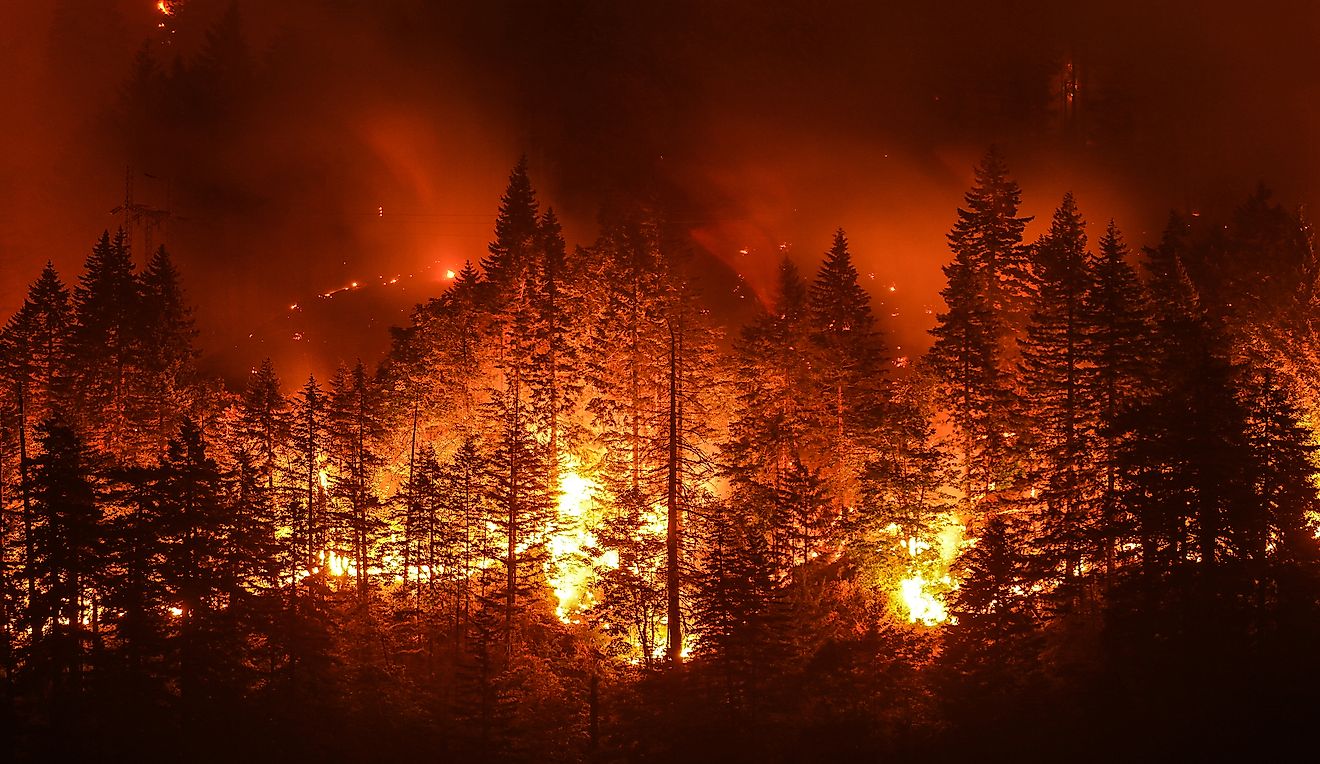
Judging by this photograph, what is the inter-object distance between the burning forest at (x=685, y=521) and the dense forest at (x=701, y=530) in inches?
6.5

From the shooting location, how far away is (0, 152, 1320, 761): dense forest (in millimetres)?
34438

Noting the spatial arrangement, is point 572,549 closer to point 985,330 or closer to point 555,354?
point 555,354

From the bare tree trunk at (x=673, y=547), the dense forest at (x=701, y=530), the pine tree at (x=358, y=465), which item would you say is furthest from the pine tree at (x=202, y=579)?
the bare tree trunk at (x=673, y=547)

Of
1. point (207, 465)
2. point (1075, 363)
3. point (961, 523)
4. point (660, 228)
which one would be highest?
point (660, 228)

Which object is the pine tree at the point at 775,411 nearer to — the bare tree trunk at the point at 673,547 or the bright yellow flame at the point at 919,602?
the bare tree trunk at the point at 673,547


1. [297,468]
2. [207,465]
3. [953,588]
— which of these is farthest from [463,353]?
[953,588]

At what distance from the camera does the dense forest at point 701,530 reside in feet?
113

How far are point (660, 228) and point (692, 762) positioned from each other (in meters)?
24.3

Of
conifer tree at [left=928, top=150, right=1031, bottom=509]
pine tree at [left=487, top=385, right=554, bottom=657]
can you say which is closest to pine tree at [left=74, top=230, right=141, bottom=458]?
pine tree at [left=487, top=385, right=554, bottom=657]

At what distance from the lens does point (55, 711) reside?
34.7 metres

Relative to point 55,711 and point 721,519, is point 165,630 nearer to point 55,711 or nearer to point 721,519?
point 55,711

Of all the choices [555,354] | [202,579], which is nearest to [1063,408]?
[555,354]

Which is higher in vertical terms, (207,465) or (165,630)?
(207,465)

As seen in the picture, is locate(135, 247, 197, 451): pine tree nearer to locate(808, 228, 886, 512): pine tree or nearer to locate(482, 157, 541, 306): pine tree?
locate(482, 157, 541, 306): pine tree
